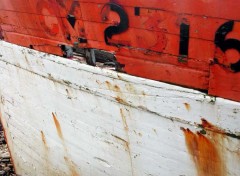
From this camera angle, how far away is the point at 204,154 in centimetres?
179

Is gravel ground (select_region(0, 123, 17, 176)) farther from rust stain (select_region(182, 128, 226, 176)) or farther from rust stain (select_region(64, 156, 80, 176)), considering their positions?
rust stain (select_region(182, 128, 226, 176))

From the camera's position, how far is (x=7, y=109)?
3.30 m

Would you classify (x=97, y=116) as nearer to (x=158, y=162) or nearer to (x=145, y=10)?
(x=158, y=162)

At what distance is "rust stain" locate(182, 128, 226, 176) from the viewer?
1737 mm

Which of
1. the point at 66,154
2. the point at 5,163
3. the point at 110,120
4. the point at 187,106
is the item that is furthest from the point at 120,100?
the point at 5,163

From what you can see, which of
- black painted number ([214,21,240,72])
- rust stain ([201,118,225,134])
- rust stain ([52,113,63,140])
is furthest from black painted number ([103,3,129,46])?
rust stain ([52,113,63,140])

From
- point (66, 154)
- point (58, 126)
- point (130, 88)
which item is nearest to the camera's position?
point (130, 88)

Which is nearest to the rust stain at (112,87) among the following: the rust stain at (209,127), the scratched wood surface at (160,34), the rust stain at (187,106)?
the scratched wood surface at (160,34)

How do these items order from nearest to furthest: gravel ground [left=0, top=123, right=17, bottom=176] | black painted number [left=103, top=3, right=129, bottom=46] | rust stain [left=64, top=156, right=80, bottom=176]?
black painted number [left=103, top=3, right=129, bottom=46], rust stain [left=64, top=156, right=80, bottom=176], gravel ground [left=0, top=123, right=17, bottom=176]

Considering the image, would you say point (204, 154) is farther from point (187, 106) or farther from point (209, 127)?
point (187, 106)

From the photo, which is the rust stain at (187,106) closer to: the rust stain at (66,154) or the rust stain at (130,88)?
the rust stain at (130,88)

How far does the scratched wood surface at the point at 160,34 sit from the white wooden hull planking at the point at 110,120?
0.31 ft

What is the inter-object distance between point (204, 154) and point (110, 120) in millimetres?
697

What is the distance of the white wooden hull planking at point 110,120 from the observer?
5.57ft
